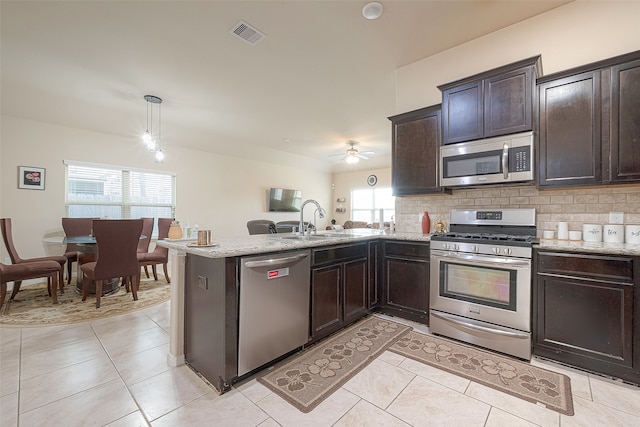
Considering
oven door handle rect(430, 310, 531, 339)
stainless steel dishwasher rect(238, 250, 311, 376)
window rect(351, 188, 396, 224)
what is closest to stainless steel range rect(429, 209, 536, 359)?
oven door handle rect(430, 310, 531, 339)

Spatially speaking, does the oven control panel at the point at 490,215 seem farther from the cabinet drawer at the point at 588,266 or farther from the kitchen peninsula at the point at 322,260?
the cabinet drawer at the point at 588,266

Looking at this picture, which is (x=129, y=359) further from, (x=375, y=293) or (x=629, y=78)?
(x=629, y=78)

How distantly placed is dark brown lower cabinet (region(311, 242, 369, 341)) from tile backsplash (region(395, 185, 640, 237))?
1.09 meters

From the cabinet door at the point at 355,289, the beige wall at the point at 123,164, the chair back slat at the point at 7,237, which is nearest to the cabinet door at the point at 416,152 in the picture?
the cabinet door at the point at 355,289

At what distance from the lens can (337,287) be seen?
250 centimetres

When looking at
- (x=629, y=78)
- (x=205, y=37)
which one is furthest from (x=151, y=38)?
(x=629, y=78)

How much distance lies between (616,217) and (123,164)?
7.00 metres

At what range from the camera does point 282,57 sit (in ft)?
10.0

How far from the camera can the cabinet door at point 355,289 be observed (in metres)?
2.60

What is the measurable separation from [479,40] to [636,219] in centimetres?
215

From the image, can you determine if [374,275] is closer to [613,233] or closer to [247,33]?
[613,233]

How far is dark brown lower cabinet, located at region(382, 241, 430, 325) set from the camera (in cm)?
269

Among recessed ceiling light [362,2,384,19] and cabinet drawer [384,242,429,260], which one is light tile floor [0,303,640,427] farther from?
recessed ceiling light [362,2,384,19]

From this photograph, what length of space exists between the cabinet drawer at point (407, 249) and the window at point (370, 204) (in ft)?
19.7
